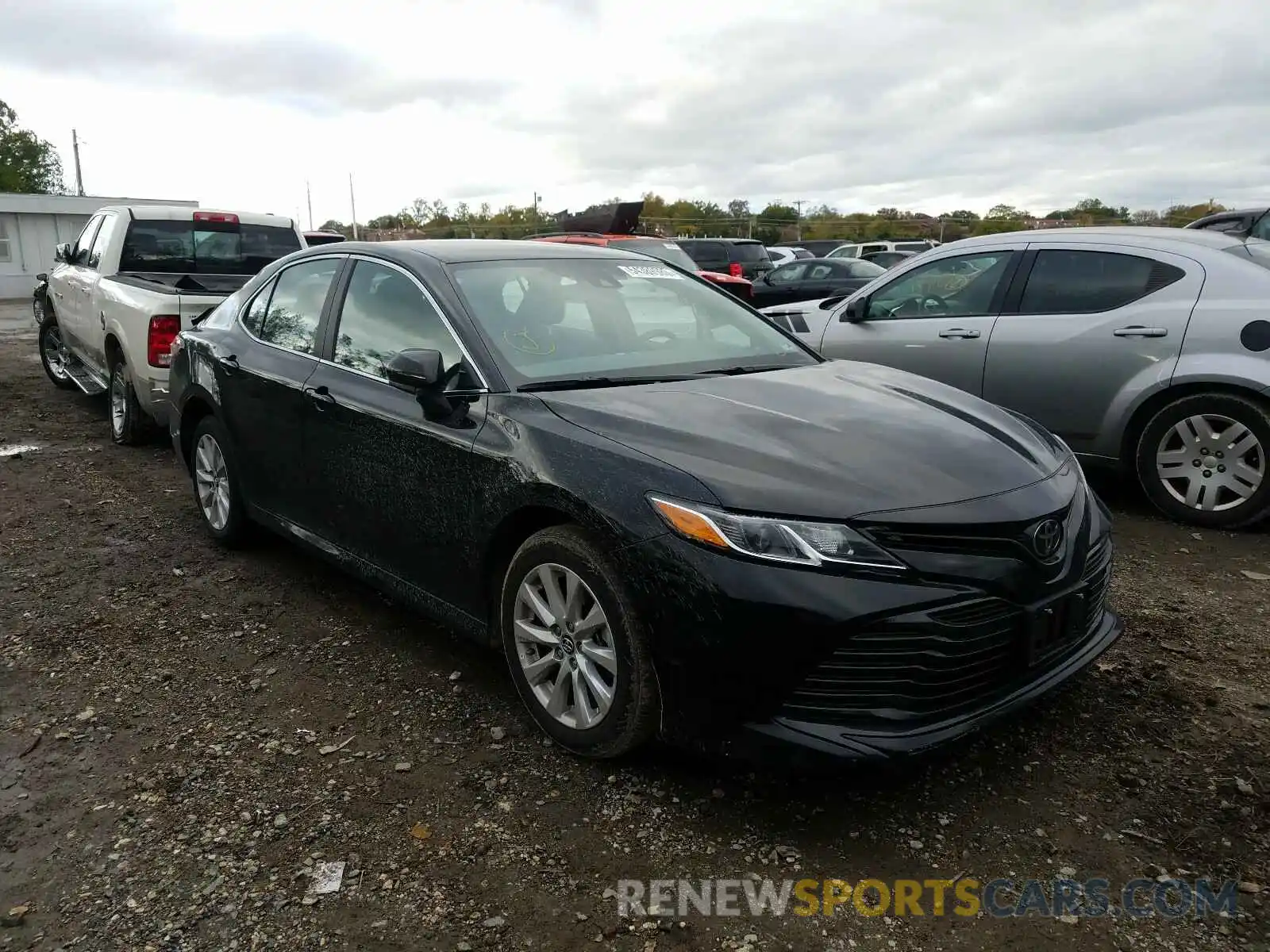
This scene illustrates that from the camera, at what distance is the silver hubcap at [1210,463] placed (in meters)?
5.32

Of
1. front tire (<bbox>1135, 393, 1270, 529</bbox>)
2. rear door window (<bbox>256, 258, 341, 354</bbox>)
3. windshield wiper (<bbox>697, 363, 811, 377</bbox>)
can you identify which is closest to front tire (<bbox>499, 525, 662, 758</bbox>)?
windshield wiper (<bbox>697, 363, 811, 377</bbox>)

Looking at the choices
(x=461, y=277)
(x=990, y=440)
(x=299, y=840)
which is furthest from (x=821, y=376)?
(x=299, y=840)

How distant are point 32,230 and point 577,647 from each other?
36.5m

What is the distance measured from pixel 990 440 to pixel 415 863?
2.16 meters

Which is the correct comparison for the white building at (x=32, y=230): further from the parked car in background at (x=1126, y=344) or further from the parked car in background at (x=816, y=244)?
the parked car in background at (x=1126, y=344)

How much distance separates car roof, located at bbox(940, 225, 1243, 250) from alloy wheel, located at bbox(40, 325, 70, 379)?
907 cm

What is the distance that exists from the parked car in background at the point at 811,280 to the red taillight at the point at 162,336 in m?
11.1

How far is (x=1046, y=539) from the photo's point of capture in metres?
2.79

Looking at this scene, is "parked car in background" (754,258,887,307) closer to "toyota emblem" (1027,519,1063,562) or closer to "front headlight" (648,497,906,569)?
"toyota emblem" (1027,519,1063,562)

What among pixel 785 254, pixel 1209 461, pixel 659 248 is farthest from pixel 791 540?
pixel 785 254

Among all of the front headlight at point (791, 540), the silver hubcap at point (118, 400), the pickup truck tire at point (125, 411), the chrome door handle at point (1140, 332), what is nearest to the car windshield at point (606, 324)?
the front headlight at point (791, 540)

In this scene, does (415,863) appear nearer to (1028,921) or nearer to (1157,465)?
(1028,921)

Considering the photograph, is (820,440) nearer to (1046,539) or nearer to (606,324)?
(1046,539)

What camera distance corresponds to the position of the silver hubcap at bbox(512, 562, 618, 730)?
2961mm
